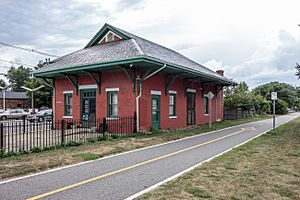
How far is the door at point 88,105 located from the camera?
53.5 ft

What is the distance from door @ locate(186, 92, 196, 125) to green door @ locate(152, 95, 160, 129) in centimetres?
421

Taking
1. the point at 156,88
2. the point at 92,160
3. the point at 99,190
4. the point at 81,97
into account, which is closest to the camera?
the point at 99,190

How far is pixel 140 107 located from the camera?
1449 cm

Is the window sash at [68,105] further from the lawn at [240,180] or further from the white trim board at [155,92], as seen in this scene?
the lawn at [240,180]

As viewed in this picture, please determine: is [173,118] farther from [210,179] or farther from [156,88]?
[210,179]

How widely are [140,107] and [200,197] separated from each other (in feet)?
32.7

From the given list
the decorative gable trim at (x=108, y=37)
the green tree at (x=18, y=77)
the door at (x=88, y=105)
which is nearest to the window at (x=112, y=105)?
the door at (x=88, y=105)

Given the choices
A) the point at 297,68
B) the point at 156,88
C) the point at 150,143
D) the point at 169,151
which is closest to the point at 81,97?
the point at 156,88

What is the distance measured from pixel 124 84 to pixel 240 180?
9926mm

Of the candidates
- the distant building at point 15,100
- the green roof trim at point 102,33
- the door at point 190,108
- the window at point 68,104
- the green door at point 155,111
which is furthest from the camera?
the distant building at point 15,100

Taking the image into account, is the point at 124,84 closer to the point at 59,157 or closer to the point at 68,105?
the point at 68,105

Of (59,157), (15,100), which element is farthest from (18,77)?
(59,157)

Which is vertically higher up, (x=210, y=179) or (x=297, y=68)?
(x=297, y=68)

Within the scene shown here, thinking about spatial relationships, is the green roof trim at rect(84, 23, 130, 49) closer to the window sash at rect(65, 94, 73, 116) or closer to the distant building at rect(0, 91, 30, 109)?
the window sash at rect(65, 94, 73, 116)
